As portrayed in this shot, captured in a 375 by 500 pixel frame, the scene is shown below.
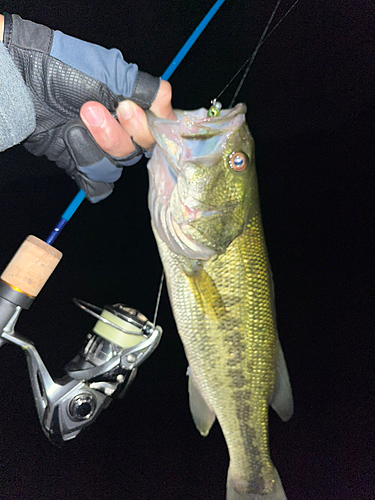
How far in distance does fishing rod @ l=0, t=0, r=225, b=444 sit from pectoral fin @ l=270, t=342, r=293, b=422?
491 millimetres

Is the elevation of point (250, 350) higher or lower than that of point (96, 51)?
lower

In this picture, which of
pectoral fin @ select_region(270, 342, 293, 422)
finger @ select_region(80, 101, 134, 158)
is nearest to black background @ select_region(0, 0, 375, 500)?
finger @ select_region(80, 101, 134, 158)

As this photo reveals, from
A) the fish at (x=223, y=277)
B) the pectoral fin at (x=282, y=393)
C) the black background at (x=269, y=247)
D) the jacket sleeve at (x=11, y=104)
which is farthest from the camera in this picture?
the black background at (x=269, y=247)

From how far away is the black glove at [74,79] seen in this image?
89 cm

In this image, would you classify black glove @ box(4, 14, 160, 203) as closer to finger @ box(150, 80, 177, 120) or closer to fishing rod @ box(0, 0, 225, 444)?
finger @ box(150, 80, 177, 120)

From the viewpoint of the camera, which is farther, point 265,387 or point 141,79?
point 265,387

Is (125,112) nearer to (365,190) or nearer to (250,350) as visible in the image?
(250,350)

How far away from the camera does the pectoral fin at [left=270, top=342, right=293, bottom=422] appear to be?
1158 millimetres

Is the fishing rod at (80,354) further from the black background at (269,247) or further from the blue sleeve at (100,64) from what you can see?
the black background at (269,247)

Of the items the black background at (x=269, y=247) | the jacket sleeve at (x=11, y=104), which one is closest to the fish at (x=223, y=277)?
the jacket sleeve at (x=11, y=104)

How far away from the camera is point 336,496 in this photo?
2.56 metres

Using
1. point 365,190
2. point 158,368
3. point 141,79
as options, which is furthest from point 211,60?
point 158,368

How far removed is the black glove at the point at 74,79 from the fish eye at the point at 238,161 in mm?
331

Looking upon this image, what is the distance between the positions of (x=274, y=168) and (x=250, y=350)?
160 centimetres
